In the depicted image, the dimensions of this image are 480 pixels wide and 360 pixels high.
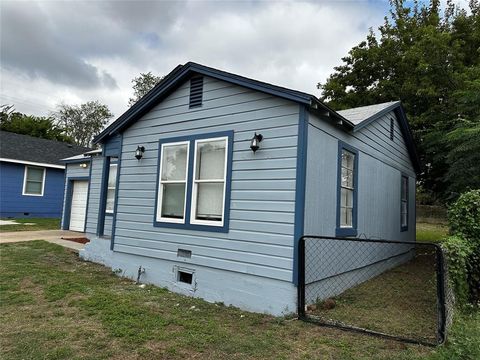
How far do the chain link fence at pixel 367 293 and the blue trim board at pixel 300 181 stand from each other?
114mm

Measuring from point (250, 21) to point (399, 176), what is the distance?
22.9 feet

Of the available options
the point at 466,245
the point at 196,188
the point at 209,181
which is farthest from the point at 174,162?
the point at 466,245

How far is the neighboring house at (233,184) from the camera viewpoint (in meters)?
4.84

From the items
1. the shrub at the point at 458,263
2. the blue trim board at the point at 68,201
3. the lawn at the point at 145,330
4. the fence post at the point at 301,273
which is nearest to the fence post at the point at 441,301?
the lawn at the point at 145,330

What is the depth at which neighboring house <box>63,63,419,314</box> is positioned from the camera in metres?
4.84

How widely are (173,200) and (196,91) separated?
212 cm

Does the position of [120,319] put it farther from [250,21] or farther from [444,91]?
[444,91]

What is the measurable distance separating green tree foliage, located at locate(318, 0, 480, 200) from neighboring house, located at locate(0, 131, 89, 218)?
1494cm

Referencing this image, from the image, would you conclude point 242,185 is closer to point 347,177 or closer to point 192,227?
point 192,227

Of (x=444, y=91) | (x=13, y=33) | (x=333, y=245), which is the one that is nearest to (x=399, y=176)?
(x=444, y=91)

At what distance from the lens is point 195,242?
5.73 metres

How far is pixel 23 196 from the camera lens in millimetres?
16547

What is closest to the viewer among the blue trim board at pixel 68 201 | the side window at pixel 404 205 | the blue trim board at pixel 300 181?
the blue trim board at pixel 300 181

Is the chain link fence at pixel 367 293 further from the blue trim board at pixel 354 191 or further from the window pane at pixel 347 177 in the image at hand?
the window pane at pixel 347 177
